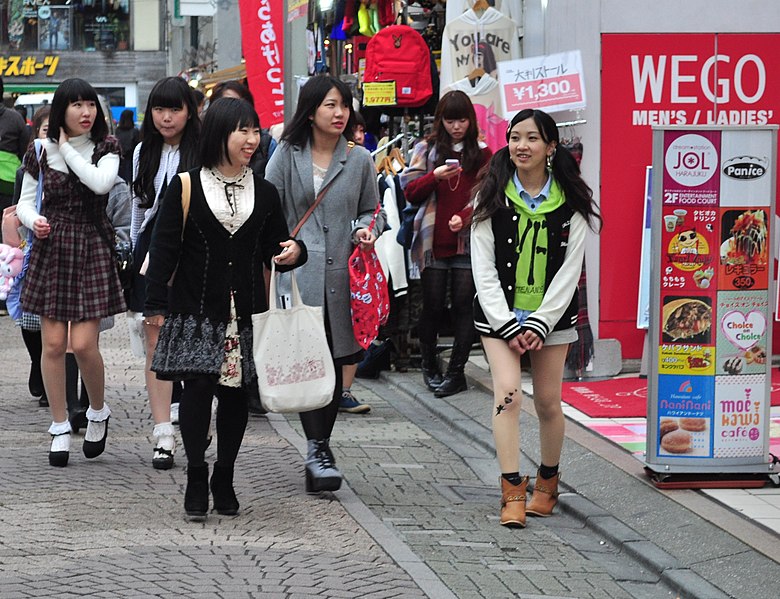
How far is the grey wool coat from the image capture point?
263 inches

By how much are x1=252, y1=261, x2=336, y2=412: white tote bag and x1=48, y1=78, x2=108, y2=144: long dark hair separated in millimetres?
1756

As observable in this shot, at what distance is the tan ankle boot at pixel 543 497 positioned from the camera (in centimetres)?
648

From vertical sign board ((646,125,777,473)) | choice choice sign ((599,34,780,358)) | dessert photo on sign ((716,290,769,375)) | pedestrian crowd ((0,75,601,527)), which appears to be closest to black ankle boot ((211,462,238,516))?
pedestrian crowd ((0,75,601,527))

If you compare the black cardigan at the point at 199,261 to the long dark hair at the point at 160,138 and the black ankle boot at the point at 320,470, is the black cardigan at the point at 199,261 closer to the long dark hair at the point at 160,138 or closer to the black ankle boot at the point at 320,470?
the black ankle boot at the point at 320,470

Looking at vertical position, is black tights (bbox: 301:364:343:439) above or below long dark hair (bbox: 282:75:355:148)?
below

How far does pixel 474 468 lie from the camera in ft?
25.2

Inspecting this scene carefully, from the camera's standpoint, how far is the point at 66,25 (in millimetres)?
51531

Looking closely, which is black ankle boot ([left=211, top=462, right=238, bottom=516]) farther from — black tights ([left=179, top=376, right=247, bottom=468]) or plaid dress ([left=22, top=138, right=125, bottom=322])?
plaid dress ([left=22, top=138, right=125, bottom=322])

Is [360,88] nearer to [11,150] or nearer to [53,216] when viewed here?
[11,150]

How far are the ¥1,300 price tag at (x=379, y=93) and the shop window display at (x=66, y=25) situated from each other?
4173 cm

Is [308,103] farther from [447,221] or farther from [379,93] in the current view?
[379,93]

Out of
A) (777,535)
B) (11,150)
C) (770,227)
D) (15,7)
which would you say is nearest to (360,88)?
(11,150)

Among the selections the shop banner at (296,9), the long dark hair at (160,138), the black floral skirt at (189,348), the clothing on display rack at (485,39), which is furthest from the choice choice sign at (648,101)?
the black floral skirt at (189,348)

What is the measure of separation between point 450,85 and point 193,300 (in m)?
5.40
